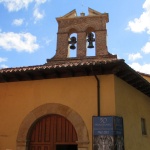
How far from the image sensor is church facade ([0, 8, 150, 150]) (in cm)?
726

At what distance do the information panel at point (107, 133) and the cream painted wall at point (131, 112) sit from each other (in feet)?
1.48

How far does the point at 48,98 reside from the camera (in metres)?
7.98

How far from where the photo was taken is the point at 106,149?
696 cm

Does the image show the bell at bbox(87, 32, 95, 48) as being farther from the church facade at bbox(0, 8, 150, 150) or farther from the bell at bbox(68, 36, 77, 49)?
the church facade at bbox(0, 8, 150, 150)

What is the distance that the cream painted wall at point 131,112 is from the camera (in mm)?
7746

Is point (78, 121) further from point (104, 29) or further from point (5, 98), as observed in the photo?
point (104, 29)

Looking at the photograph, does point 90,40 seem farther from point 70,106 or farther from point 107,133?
point 107,133

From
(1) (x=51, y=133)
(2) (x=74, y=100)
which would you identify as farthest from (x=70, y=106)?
(1) (x=51, y=133)

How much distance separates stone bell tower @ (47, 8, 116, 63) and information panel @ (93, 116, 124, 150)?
4.62 m

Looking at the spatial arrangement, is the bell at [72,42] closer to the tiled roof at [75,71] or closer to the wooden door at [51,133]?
the tiled roof at [75,71]

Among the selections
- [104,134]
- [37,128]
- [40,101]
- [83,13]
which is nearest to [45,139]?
[37,128]

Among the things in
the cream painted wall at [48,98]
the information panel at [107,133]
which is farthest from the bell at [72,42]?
the information panel at [107,133]

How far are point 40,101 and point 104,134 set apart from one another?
7.51 feet

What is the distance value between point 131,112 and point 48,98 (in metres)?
2.78
